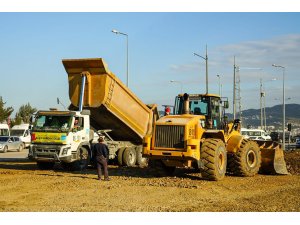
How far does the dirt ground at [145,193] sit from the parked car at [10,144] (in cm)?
2132

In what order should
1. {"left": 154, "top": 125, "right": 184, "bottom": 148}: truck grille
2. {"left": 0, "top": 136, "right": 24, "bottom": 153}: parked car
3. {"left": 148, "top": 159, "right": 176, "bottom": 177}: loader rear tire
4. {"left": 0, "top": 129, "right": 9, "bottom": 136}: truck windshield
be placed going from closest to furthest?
{"left": 154, "top": 125, "right": 184, "bottom": 148}: truck grille → {"left": 148, "top": 159, "right": 176, "bottom": 177}: loader rear tire → {"left": 0, "top": 136, "right": 24, "bottom": 153}: parked car → {"left": 0, "top": 129, "right": 9, "bottom": 136}: truck windshield

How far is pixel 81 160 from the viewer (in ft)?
64.5

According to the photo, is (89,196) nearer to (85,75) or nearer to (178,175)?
(178,175)

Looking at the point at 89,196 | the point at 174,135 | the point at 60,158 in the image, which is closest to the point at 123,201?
the point at 89,196

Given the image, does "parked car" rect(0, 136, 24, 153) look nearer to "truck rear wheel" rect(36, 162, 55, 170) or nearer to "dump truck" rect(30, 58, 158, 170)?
"truck rear wheel" rect(36, 162, 55, 170)

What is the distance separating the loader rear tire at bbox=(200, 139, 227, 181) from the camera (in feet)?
49.9

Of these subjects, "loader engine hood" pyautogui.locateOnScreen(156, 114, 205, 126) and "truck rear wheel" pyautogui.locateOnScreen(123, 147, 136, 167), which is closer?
"loader engine hood" pyautogui.locateOnScreen(156, 114, 205, 126)

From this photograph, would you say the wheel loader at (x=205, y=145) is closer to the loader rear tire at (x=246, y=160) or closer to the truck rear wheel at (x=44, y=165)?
the loader rear tire at (x=246, y=160)

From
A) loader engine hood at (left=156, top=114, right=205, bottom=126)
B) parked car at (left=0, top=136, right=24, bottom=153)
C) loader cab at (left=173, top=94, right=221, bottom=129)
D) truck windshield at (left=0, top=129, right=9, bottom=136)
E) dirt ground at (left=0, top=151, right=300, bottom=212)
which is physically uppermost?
loader cab at (left=173, top=94, right=221, bottom=129)

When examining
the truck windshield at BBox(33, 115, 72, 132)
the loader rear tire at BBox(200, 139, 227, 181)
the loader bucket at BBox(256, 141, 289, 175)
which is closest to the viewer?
the loader rear tire at BBox(200, 139, 227, 181)

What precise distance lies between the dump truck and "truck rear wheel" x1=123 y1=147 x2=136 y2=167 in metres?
0.73

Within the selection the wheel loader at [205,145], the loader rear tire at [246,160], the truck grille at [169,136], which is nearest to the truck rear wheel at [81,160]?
the wheel loader at [205,145]

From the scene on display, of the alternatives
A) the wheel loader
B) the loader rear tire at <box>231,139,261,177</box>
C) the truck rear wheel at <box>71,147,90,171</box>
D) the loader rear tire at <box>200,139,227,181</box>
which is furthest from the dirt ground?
the truck rear wheel at <box>71,147,90,171</box>

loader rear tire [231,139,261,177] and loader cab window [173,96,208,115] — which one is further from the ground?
loader cab window [173,96,208,115]
